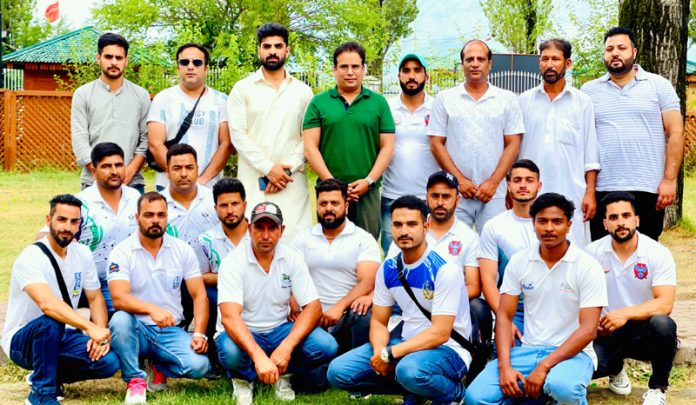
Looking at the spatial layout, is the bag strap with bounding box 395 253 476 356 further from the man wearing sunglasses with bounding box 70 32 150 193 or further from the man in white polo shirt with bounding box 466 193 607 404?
the man wearing sunglasses with bounding box 70 32 150 193

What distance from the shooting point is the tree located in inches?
1262

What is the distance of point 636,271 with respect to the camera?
18.9 ft

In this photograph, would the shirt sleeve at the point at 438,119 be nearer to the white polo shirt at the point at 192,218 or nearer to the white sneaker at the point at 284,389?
the white polo shirt at the point at 192,218

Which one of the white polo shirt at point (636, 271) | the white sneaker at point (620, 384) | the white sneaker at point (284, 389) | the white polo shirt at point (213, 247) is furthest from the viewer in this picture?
the white polo shirt at point (213, 247)

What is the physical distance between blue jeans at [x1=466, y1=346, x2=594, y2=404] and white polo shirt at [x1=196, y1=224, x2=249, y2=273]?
72.0 inches

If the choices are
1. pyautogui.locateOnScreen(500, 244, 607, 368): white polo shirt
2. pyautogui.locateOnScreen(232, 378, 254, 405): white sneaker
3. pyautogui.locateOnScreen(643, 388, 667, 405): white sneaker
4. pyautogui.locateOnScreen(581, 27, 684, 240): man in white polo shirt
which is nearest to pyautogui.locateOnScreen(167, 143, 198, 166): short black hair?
pyautogui.locateOnScreen(232, 378, 254, 405): white sneaker

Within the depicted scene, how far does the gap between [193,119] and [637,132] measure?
319cm

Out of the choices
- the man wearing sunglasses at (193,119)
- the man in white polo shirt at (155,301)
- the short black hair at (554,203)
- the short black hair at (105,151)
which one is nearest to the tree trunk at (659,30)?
the man wearing sunglasses at (193,119)

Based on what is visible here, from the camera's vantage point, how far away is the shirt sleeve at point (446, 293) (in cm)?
542

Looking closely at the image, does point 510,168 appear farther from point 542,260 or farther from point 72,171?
point 72,171

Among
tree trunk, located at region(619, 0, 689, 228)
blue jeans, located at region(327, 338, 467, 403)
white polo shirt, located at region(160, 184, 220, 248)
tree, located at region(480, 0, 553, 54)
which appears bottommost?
blue jeans, located at region(327, 338, 467, 403)

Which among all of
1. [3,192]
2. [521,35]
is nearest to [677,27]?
[3,192]

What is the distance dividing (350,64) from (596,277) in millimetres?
2477

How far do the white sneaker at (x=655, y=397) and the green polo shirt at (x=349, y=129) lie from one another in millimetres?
2416
